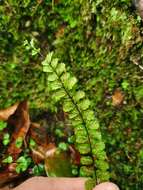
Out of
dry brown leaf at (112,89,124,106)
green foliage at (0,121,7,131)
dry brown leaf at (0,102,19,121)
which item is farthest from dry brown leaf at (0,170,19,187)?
dry brown leaf at (112,89,124,106)

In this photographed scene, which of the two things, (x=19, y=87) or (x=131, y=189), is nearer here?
(x=131, y=189)

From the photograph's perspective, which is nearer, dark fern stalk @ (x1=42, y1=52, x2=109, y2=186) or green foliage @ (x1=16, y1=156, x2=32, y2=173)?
dark fern stalk @ (x1=42, y1=52, x2=109, y2=186)

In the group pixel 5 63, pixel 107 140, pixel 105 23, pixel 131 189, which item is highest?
pixel 105 23

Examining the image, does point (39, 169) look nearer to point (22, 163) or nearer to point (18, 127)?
point (22, 163)

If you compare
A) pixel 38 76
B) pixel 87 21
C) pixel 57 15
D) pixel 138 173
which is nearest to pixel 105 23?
pixel 87 21

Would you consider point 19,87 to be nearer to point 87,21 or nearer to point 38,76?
point 38,76

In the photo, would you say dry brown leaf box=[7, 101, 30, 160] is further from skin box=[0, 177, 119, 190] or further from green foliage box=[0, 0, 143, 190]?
skin box=[0, 177, 119, 190]

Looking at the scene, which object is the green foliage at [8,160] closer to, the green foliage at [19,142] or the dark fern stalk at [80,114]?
the green foliage at [19,142]
